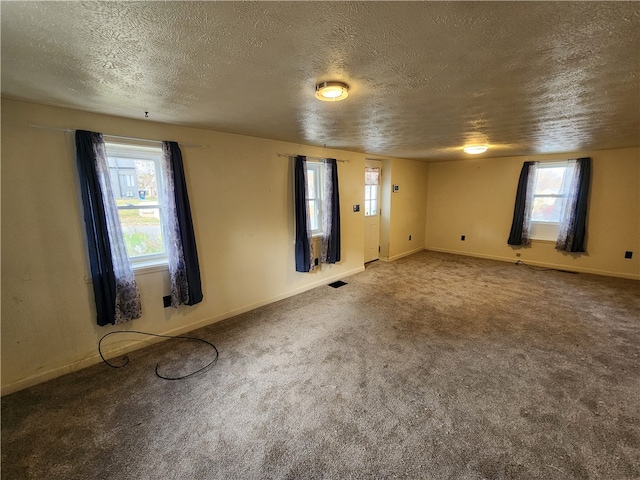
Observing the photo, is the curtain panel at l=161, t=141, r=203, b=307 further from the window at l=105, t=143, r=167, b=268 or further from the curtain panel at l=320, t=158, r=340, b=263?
the curtain panel at l=320, t=158, r=340, b=263

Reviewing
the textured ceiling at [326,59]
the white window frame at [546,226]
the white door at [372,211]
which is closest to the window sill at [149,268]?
the textured ceiling at [326,59]

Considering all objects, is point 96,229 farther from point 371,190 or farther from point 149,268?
point 371,190

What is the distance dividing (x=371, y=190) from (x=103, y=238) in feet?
14.7

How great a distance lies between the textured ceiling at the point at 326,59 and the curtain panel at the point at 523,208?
284cm

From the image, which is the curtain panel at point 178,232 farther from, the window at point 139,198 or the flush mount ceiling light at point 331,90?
the flush mount ceiling light at point 331,90

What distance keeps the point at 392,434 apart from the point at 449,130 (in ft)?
9.54

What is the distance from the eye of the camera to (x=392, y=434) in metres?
1.65

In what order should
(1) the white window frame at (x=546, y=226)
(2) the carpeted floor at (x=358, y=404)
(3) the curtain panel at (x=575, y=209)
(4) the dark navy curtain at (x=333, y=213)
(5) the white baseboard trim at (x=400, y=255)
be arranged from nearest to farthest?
(2) the carpeted floor at (x=358, y=404), (4) the dark navy curtain at (x=333, y=213), (3) the curtain panel at (x=575, y=209), (1) the white window frame at (x=546, y=226), (5) the white baseboard trim at (x=400, y=255)

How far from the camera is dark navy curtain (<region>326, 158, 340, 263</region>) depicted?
13.1 feet

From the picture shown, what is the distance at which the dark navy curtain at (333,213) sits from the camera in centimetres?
400

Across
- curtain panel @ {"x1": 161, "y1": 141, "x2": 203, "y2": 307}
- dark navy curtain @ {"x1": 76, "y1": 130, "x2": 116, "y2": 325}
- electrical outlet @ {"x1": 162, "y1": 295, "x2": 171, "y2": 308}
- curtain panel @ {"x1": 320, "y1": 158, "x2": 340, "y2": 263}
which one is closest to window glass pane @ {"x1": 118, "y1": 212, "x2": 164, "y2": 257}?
curtain panel @ {"x1": 161, "y1": 141, "x2": 203, "y2": 307}

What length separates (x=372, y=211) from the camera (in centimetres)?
556

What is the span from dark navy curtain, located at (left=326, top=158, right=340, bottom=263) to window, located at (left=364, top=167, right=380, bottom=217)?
1.38 metres

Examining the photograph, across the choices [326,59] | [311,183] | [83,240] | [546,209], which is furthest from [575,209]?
[83,240]
